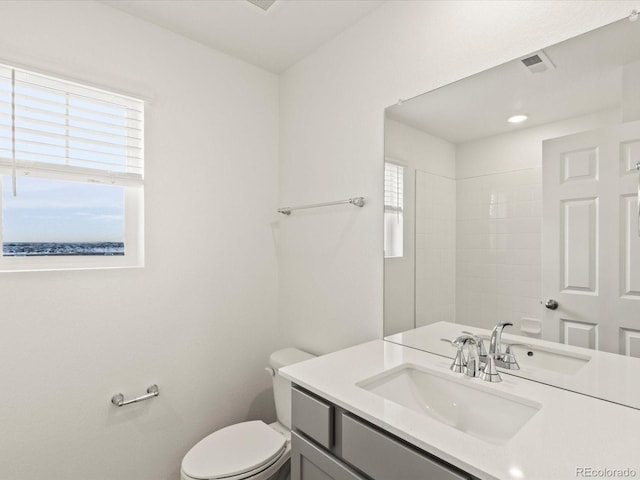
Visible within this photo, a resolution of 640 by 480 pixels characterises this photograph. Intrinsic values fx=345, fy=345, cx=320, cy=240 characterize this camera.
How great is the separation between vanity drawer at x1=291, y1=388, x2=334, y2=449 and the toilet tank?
637 millimetres

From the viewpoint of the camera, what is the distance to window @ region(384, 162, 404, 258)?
1.52 m

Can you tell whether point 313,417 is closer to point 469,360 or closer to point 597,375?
point 469,360

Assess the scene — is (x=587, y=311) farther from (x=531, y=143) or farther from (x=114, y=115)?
(x=114, y=115)

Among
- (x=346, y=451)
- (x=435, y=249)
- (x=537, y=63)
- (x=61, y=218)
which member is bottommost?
(x=346, y=451)

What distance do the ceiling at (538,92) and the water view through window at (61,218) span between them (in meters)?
1.50

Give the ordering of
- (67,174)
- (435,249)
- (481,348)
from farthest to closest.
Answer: (67,174) < (435,249) < (481,348)

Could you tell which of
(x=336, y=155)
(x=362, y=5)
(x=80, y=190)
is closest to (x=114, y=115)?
(x=80, y=190)

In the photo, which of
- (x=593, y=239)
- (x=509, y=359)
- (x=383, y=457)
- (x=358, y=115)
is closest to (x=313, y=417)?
(x=383, y=457)

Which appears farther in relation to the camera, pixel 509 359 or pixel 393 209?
pixel 393 209

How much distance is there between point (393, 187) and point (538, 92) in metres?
0.62

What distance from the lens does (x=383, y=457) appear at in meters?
0.89

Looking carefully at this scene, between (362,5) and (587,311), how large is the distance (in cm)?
153
